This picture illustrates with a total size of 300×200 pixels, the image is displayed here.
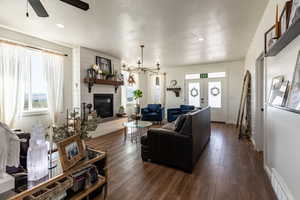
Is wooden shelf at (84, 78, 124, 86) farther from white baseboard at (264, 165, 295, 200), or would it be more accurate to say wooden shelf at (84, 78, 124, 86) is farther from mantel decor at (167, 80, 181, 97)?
white baseboard at (264, 165, 295, 200)

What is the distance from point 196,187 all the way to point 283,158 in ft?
3.60

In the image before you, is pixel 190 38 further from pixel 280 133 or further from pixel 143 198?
pixel 143 198

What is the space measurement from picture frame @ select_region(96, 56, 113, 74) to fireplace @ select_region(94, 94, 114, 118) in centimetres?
88

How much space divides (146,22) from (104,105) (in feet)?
10.8

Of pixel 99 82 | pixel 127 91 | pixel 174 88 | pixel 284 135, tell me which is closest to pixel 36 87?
pixel 99 82

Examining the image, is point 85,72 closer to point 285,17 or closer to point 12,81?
point 12,81

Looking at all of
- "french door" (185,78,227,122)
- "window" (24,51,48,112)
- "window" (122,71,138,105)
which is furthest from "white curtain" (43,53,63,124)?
"french door" (185,78,227,122)

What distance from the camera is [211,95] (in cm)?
667

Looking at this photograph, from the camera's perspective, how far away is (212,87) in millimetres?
6637

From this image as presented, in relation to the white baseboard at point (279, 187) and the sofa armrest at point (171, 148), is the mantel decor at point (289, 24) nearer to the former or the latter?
the white baseboard at point (279, 187)

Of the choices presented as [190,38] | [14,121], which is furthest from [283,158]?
[14,121]

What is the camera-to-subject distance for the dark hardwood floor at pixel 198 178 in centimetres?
186

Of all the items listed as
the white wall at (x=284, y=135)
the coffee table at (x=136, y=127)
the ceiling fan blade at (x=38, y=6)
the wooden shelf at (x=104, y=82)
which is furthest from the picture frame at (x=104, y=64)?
the white wall at (x=284, y=135)

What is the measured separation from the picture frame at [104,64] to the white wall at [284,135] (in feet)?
14.5
